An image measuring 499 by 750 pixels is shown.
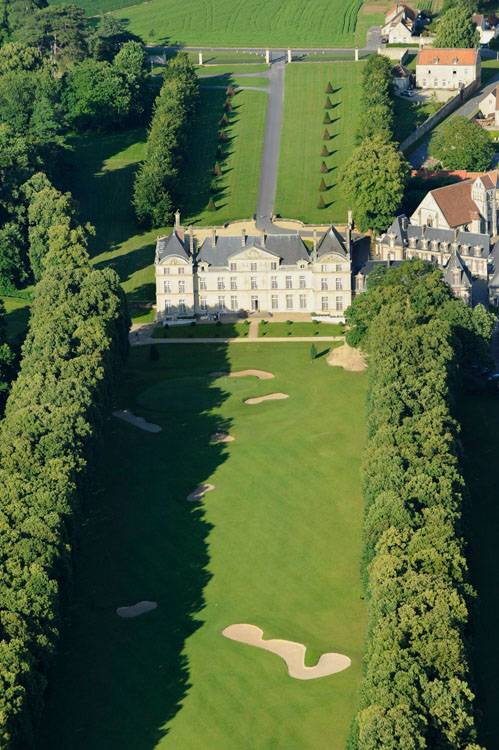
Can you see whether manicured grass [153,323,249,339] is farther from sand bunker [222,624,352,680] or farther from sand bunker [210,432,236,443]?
sand bunker [222,624,352,680]

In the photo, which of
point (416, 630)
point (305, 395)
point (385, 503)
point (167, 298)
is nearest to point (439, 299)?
point (305, 395)

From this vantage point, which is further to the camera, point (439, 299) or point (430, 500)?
point (439, 299)

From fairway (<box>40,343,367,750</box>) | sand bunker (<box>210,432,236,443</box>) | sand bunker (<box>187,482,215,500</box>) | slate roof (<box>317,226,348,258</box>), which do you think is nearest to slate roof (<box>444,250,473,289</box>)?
slate roof (<box>317,226,348,258</box>)

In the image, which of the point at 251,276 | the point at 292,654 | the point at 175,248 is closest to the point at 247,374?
the point at 251,276

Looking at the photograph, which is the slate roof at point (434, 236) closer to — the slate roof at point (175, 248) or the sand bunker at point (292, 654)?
the slate roof at point (175, 248)

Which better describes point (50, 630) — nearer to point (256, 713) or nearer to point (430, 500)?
point (256, 713)

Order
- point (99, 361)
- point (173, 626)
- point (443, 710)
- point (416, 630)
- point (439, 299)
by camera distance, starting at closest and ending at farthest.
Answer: point (443, 710) → point (416, 630) → point (173, 626) → point (99, 361) → point (439, 299)
